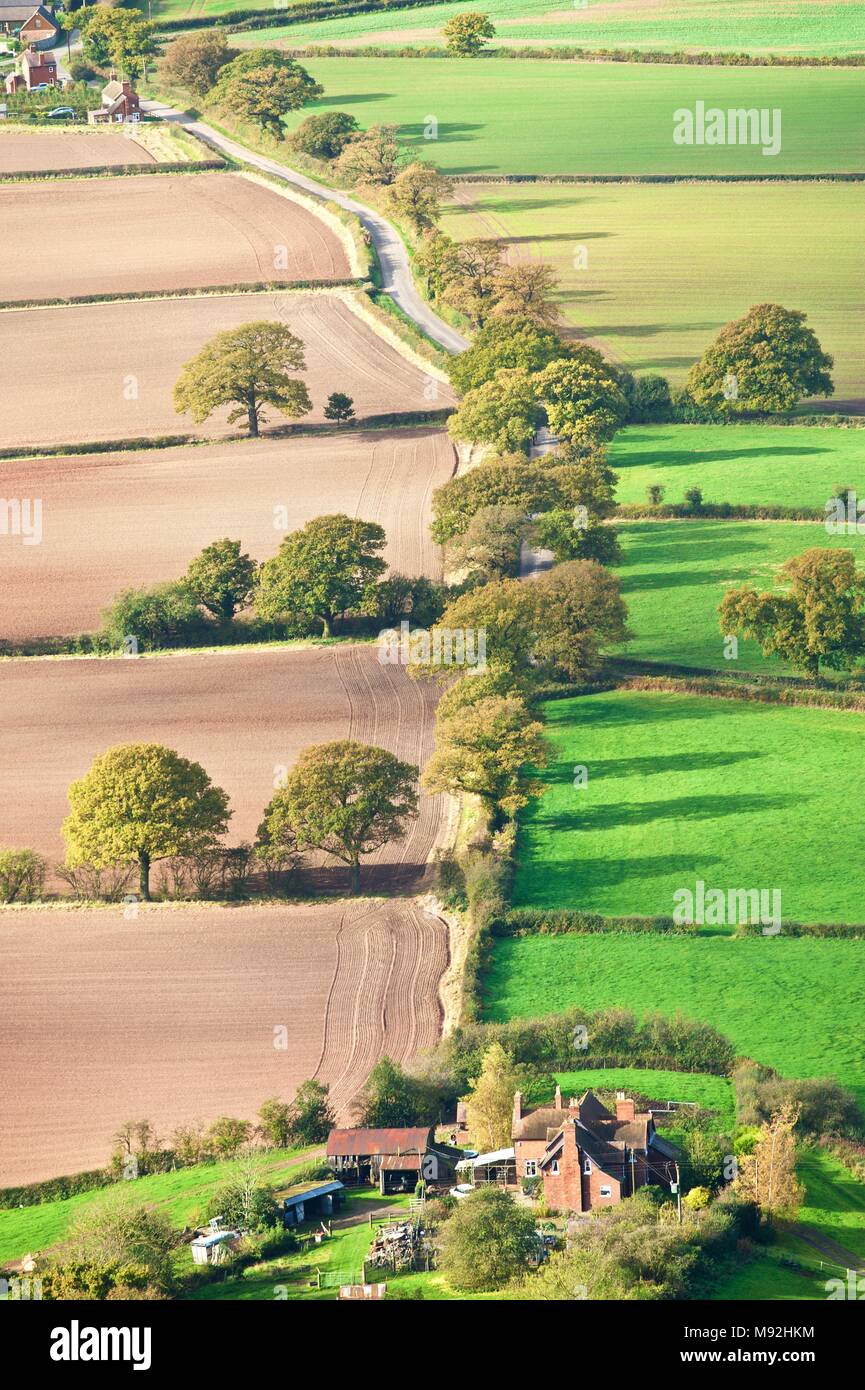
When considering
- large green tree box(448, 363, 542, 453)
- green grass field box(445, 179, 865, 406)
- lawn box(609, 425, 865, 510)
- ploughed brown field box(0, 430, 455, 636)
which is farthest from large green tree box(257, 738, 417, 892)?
green grass field box(445, 179, 865, 406)

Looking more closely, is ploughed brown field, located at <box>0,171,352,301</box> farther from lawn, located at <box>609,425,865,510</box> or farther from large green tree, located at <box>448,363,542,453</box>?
lawn, located at <box>609,425,865,510</box>

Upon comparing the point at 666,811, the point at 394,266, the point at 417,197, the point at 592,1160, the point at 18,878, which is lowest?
the point at 592,1160

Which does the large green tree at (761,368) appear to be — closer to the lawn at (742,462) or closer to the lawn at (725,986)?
the lawn at (742,462)

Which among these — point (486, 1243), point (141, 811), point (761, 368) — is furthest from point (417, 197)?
point (486, 1243)

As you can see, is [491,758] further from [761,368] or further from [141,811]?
[761,368]

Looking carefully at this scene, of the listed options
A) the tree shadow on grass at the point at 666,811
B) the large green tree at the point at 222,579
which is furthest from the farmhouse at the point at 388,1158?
the large green tree at the point at 222,579

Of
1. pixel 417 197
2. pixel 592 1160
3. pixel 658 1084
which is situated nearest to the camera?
pixel 592 1160

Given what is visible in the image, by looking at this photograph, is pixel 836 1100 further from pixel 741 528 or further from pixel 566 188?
pixel 566 188

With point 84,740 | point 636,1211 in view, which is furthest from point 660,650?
point 636,1211
